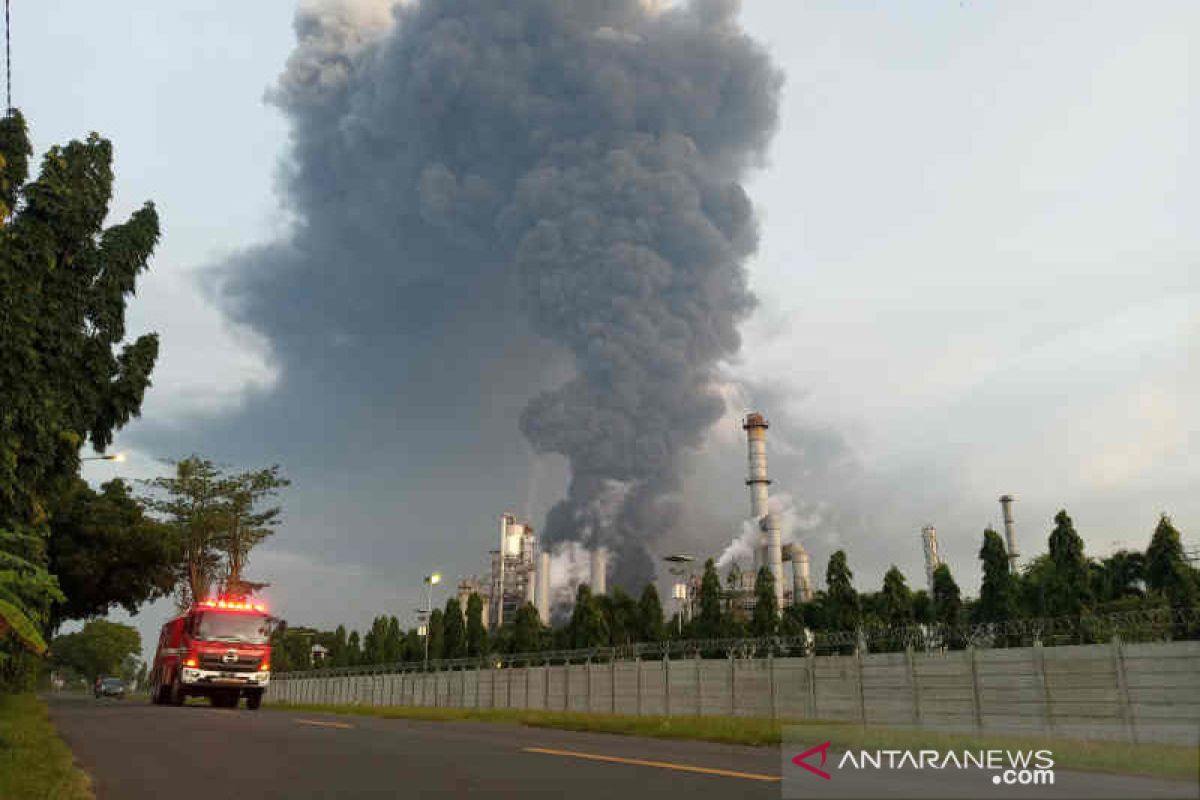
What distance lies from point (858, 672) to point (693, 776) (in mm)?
20405

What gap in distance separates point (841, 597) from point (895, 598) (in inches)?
Answer: 167

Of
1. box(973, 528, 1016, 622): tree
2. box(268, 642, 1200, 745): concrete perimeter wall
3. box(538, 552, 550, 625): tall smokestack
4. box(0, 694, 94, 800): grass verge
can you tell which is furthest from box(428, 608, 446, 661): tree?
box(0, 694, 94, 800): grass verge

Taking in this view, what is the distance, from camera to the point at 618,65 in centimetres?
12269

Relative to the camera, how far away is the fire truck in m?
30.5

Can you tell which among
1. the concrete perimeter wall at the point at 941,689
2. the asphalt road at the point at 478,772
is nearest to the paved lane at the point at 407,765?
the asphalt road at the point at 478,772

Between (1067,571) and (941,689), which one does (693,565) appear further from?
(941,689)

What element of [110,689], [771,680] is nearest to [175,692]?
[771,680]

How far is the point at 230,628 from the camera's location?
31.0 m

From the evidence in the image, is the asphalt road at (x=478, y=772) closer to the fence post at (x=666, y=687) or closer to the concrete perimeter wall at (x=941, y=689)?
the concrete perimeter wall at (x=941, y=689)

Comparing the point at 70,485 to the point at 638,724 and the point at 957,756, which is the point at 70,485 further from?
the point at 957,756

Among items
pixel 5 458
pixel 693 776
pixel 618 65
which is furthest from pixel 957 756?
pixel 618 65

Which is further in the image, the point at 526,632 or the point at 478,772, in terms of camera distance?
the point at 526,632

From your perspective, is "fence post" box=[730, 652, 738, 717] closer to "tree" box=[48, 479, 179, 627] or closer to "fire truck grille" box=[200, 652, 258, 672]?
"fire truck grille" box=[200, 652, 258, 672]

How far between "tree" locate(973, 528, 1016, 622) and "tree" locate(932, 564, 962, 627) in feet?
19.6
